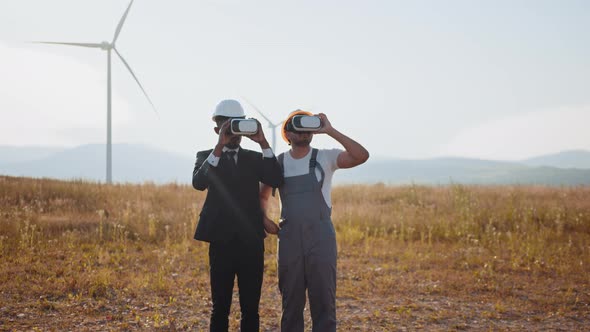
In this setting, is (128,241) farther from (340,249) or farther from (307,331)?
(307,331)

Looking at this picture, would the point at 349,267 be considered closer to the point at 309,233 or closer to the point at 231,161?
the point at 309,233

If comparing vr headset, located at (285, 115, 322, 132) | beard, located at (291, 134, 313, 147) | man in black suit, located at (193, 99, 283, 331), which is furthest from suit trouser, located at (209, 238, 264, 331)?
vr headset, located at (285, 115, 322, 132)

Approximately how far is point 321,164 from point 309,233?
0.55m

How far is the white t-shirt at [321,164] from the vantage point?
395 centimetres

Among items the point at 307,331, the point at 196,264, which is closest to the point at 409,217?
the point at 196,264

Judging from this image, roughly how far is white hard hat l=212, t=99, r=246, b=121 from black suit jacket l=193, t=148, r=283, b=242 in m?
0.30

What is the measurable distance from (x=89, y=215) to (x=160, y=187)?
6020mm

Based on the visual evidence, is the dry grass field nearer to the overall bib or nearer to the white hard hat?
the overall bib

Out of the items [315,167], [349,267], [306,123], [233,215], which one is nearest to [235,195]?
[233,215]

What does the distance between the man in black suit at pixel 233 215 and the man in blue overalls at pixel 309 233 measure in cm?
17

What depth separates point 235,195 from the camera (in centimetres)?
388

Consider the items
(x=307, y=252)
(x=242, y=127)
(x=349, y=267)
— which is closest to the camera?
(x=242, y=127)

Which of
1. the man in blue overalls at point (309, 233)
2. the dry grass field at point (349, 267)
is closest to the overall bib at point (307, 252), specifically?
the man in blue overalls at point (309, 233)

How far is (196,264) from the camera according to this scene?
8.85 m
